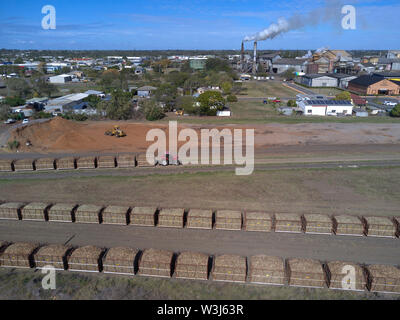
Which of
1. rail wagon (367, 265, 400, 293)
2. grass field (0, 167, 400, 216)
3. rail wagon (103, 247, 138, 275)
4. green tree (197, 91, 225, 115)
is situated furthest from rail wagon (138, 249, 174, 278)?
green tree (197, 91, 225, 115)

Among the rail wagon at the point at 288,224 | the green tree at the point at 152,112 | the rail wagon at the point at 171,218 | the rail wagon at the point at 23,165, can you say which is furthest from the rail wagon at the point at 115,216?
the green tree at the point at 152,112

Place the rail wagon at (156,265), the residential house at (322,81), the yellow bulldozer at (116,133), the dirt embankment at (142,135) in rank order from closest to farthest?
the rail wagon at (156,265)
the dirt embankment at (142,135)
the yellow bulldozer at (116,133)
the residential house at (322,81)

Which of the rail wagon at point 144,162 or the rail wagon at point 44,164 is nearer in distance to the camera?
the rail wagon at point 44,164

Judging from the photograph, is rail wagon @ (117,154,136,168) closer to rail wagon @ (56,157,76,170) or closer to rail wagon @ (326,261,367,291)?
rail wagon @ (56,157,76,170)

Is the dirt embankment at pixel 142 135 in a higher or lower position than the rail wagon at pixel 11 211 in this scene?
higher

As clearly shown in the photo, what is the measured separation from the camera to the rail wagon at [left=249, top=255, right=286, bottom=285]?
1348 centimetres

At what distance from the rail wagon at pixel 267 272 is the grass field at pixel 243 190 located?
21.9 feet

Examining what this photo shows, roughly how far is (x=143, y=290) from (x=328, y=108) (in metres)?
48.6

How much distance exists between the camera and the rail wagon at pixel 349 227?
17.2 m

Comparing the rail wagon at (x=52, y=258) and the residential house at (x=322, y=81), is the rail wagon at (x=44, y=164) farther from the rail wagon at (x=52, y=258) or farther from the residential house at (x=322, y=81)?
the residential house at (x=322, y=81)

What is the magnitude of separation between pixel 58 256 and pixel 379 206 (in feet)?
68.4

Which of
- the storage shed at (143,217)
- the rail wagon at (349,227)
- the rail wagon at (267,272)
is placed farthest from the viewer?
the storage shed at (143,217)

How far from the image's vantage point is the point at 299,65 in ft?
385

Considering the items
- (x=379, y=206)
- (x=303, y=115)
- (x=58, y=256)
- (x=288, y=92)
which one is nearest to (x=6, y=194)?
(x=58, y=256)
